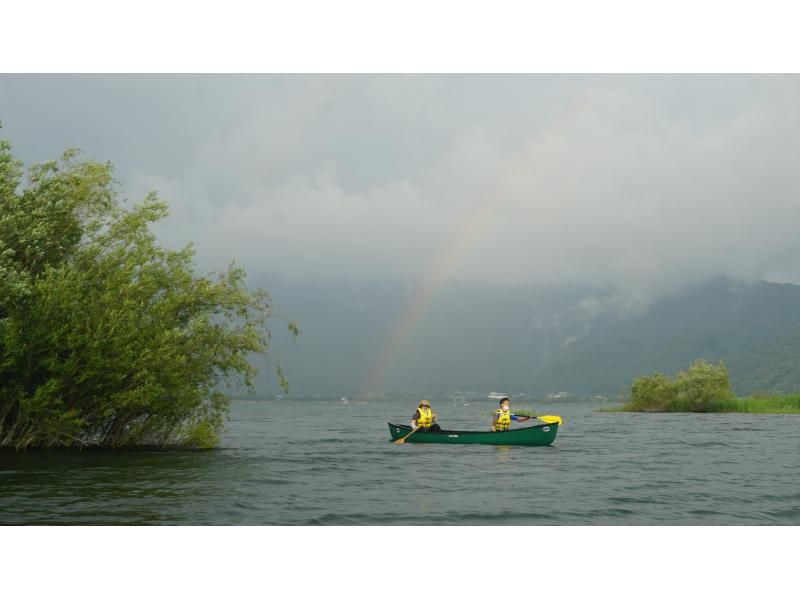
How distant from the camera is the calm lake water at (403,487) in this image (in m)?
16.4

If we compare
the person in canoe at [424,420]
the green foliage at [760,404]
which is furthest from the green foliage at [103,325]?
the green foliage at [760,404]

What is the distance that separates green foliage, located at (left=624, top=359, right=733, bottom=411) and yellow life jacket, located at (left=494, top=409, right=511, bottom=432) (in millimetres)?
61638

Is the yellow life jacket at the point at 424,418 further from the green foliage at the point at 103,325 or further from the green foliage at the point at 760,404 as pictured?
the green foliage at the point at 760,404

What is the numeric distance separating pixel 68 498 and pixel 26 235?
36.3 feet

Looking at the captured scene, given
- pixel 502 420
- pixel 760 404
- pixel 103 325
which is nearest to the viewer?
pixel 103 325

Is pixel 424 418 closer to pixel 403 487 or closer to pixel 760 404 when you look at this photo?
pixel 403 487

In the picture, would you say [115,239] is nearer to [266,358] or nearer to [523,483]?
[266,358]

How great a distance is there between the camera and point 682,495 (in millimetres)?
20406

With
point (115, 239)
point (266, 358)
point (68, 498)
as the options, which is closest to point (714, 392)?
point (266, 358)

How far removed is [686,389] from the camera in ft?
291

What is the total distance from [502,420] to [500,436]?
92 centimetres

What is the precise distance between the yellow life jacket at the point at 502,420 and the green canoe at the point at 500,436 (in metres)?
0.65

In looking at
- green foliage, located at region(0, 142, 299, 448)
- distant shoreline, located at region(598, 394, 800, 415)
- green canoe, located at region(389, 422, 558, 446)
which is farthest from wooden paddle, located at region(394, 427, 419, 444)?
distant shoreline, located at region(598, 394, 800, 415)

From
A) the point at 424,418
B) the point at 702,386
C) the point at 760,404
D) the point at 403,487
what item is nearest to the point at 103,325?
the point at 403,487
